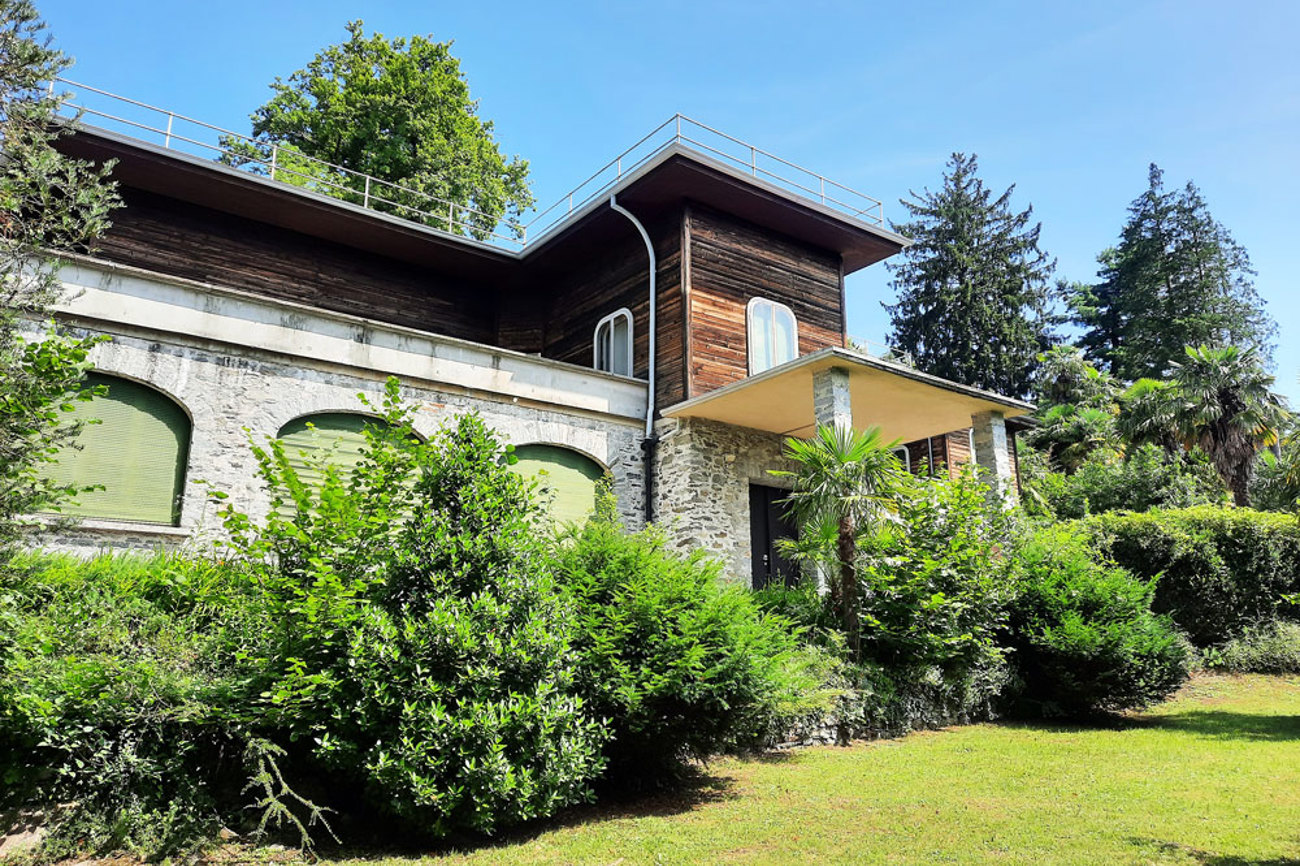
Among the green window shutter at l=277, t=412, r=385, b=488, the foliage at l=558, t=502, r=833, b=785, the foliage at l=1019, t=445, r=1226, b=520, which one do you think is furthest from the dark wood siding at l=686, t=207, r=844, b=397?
the foliage at l=1019, t=445, r=1226, b=520

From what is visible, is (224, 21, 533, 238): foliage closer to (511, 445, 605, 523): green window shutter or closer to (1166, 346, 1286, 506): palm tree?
(511, 445, 605, 523): green window shutter

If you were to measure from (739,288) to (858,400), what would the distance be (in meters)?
3.05

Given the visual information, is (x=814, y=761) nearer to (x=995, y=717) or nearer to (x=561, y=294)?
(x=995, y=717)

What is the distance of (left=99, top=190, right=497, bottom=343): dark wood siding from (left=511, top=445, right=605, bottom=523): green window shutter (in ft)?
15.8

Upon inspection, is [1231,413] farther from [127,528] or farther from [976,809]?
[127,528]

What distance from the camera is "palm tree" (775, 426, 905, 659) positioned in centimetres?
1014

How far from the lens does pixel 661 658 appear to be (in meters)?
6.42

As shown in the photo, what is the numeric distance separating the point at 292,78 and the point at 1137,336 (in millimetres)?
35697

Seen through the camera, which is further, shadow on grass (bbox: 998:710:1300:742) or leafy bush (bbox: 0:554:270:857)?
shadow on grass (bbox: 998:710:1300:742)

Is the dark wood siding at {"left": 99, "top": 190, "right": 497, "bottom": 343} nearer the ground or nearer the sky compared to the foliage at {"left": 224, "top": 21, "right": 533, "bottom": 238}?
nearer the ground

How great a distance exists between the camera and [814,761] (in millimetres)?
8070

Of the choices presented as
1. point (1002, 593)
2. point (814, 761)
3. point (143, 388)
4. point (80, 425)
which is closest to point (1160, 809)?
point (814, 761)

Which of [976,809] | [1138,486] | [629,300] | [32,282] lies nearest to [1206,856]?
[976,809]

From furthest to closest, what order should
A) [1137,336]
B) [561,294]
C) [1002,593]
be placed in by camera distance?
[1137,336] → [561,294] → [1002,593]
